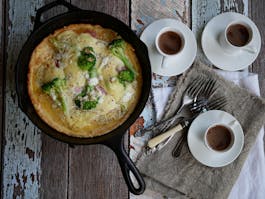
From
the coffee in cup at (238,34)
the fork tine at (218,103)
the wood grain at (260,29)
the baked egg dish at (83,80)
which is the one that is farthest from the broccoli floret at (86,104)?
the wood grain at (260,29)

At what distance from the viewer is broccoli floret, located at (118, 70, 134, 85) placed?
1774 mm

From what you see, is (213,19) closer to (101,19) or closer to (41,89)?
(101,19)

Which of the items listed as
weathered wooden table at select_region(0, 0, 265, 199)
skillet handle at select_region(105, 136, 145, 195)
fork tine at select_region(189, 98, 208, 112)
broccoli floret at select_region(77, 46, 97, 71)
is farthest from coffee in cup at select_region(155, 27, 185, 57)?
skillet handle at select_region(105, 136, 145, 195)

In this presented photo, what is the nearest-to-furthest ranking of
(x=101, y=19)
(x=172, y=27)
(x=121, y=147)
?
(x=121, y=147) < (x=101, y=19) < (x=172, y=27)

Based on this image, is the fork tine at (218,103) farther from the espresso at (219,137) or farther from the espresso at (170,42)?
the espresso at (170,42)

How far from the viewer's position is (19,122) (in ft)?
6.79

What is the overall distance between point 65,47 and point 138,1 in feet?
1.81

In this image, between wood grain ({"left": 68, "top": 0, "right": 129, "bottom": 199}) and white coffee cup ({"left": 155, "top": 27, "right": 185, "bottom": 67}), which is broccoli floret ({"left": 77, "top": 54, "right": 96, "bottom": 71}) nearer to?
white coffee cup ({"left": 155, "top": 27, "right": 185, "bottom": 67})

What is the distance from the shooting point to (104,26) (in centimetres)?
192

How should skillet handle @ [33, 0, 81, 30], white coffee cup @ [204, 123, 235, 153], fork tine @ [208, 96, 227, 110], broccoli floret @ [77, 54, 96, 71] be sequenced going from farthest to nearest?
fork tine @ [208, 96, 227, 110]
white coffee cup @ [204, 123, 235, 153]
skillet handle @ [33, 0, 81, 30]
broccoli floret @ [77, 54, 96, 71]

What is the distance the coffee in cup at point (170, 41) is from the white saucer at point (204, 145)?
1.12ft

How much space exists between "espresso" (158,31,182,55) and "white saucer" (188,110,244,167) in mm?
343

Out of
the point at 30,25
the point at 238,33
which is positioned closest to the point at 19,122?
the point at 30,25

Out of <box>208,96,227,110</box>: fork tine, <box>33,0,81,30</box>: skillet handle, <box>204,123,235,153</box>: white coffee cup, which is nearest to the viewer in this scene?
<box>33,0,81,30</box>: skillet handle
